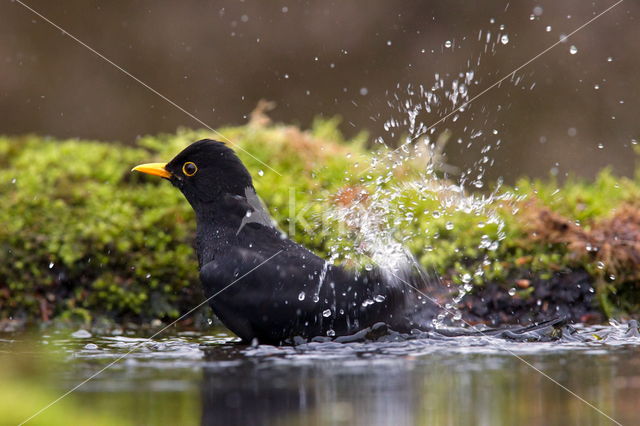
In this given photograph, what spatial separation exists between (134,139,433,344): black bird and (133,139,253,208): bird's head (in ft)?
0.73

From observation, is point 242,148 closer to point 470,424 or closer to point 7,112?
point 470,424

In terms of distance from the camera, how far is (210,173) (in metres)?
5.24

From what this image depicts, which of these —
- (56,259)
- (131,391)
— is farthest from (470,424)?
(56,259)

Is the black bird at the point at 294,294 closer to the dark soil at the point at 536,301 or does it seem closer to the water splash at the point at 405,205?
the water splash at the point at 405,205

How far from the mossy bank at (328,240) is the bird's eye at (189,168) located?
83cm

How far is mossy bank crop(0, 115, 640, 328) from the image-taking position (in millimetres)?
5555

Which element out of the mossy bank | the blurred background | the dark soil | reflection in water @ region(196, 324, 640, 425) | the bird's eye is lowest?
reflection in water @ region(196, 324, 640, 425)

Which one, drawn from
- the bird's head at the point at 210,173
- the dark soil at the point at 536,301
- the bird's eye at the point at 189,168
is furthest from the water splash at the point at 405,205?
the bird's eye at the point at 189,168

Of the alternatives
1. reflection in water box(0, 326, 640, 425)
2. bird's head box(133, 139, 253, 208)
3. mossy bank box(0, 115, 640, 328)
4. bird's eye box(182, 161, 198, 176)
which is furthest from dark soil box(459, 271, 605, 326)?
bird's eye box(182, 161, 198, 176)

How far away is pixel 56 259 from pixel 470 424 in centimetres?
387

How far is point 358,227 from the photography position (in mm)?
5539

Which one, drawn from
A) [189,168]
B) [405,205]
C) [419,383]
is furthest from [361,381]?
[405,205]

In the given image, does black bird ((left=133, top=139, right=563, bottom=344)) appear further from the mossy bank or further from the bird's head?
the mossy bank

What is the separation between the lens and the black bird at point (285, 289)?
4617 mm
